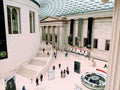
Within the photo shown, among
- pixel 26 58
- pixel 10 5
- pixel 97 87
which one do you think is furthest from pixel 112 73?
pixel 26 58

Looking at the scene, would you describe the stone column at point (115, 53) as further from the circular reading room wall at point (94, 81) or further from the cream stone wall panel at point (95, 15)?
the cream stone wall panel at point (95, 15)

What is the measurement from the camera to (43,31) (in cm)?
3900

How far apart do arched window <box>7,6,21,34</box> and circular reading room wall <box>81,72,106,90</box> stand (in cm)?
1126

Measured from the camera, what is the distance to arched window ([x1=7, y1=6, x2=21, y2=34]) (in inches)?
589

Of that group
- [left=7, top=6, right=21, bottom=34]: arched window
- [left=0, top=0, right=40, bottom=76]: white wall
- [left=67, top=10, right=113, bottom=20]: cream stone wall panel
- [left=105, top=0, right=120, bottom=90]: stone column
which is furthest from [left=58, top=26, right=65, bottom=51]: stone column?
[left=105, top=0, right=120, bottom=90]: stone column

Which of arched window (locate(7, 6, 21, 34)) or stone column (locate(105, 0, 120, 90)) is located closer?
stone column (locate(105, 0, 120, 90))

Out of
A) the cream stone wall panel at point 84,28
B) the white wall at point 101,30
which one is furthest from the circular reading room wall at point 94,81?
the cream stone wall panel at point 84,28

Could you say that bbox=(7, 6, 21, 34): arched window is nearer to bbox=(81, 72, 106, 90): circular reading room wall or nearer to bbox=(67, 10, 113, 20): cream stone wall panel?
bbox=(81, 72, 106, 90): circular reading room wall

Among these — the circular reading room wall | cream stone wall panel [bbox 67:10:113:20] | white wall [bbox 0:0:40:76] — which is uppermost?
cream stone wall panel [bbox 67:10:113:20]

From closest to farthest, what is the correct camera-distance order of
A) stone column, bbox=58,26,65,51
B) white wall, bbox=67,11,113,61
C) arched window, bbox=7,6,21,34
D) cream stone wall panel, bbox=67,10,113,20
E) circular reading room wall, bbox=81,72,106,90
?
circular reading room wall, bbox=81,72,106,90
arched window, bbox=7,6,21,34
cream stone wall panel, bbox=67,10,113,20
white wall, bbox=67,11,113,61
stone column, bbox=58,26,65,51

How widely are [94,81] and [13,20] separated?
1348 cm

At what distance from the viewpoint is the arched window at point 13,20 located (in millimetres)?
14953

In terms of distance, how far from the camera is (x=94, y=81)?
1307 centimetres

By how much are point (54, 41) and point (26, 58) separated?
17.3m
